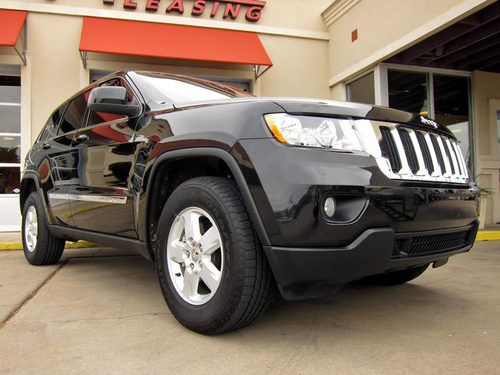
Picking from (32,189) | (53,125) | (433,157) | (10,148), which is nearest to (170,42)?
(10,148)

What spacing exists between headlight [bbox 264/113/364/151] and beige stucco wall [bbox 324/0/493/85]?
468 centimetres

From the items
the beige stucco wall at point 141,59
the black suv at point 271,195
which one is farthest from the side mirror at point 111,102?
the beige stucco wall at point 141,59

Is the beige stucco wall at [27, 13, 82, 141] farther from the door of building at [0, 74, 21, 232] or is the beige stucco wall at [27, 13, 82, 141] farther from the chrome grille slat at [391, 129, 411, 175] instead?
the chrome grille slat at [391, 129, 411, 175]

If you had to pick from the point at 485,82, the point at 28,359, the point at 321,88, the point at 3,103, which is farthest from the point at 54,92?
the point at 485,82

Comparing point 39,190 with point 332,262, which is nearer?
point 332,262

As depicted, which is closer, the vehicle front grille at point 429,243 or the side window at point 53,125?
the vehicle front grille at point 429,243

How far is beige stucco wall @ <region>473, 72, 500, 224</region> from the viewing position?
346 inches

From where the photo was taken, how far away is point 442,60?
336 inches

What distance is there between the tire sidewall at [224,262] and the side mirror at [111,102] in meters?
0.84

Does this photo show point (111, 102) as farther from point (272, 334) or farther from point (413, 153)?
point (413, 153)

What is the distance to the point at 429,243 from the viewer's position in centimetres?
245

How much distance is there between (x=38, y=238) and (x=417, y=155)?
3748 mm

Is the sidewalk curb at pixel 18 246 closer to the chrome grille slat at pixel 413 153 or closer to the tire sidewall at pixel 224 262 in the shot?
the tire sidewall at pixel 224 262

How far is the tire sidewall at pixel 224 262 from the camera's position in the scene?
2.20 meters
